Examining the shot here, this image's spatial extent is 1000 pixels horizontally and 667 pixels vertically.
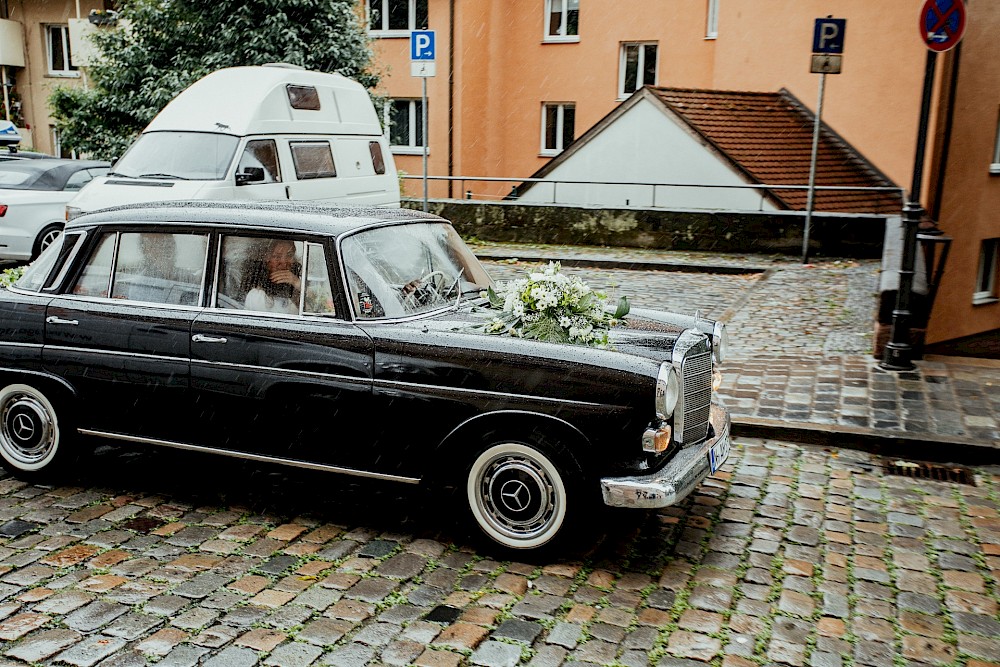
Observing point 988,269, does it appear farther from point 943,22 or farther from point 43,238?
point 43,238

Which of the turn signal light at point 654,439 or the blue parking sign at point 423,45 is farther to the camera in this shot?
the blue parking sign at point 423,45

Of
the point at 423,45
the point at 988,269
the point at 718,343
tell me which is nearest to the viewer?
the point at 718,343

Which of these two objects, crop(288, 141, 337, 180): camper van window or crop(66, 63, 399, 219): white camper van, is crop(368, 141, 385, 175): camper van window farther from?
crop(288, 141, 337, 180): camper van window

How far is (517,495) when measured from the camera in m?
4.84

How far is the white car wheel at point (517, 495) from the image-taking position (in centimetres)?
473

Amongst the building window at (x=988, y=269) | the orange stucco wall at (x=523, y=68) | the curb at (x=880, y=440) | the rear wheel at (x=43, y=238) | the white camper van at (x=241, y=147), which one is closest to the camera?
the curb at (x=880, y=440)

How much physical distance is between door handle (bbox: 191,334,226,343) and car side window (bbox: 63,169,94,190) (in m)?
10.8

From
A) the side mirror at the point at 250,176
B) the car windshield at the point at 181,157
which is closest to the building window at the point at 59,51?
the car windshield at the point at 181,157

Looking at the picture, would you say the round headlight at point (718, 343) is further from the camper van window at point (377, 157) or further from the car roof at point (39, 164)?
the car roof at point (39, 164)

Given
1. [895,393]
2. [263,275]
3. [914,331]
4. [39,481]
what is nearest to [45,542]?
[39,481]

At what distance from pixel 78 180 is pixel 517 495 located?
12.6m

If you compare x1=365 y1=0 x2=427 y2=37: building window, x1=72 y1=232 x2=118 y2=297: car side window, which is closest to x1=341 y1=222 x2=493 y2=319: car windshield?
x1=72 y1=232 x2=118 y2=297: car side window

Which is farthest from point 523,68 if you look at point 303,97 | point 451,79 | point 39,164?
point 39,164

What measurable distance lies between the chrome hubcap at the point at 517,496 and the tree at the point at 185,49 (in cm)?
1489
